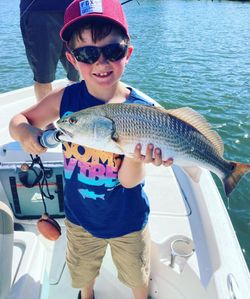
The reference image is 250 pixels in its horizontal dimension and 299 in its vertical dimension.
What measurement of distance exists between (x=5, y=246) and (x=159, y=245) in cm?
129

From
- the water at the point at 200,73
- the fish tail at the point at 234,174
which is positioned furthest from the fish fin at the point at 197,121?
the water at the point at 200,73

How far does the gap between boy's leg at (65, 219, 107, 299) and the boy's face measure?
952mm

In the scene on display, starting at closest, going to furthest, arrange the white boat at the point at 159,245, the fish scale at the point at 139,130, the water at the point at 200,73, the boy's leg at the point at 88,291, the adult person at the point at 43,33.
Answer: the fish scale at the point at 139,130 → the white boat at the point at 159,245 → the boy's leg at the point at 88,291 → the adult person at the point at 43,33 → the water at the point at 200,73

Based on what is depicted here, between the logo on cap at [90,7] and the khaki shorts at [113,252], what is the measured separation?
132 cm

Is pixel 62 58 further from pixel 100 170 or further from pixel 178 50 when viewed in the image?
pixel 178 50

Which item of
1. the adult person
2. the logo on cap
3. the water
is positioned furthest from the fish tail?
the water

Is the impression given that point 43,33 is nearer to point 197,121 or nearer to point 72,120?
point 72,120

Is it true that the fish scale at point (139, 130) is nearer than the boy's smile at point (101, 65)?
Yes

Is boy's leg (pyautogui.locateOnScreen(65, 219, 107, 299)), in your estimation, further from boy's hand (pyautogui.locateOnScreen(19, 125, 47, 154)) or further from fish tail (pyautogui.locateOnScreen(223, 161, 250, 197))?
fish tail (pyautogui.locateOnScreen(223, 161, 250, 197))

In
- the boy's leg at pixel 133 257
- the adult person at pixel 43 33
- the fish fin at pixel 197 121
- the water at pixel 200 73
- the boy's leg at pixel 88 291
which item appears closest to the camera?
the fish fin at pixel 197 121

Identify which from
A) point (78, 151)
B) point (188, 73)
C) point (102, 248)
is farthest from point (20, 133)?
point (188, 73)

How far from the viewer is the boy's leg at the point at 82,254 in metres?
2.23

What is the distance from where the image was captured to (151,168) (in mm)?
3568

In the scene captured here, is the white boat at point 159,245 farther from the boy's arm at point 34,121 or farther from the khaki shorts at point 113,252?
the boy's arm at point 34,121
